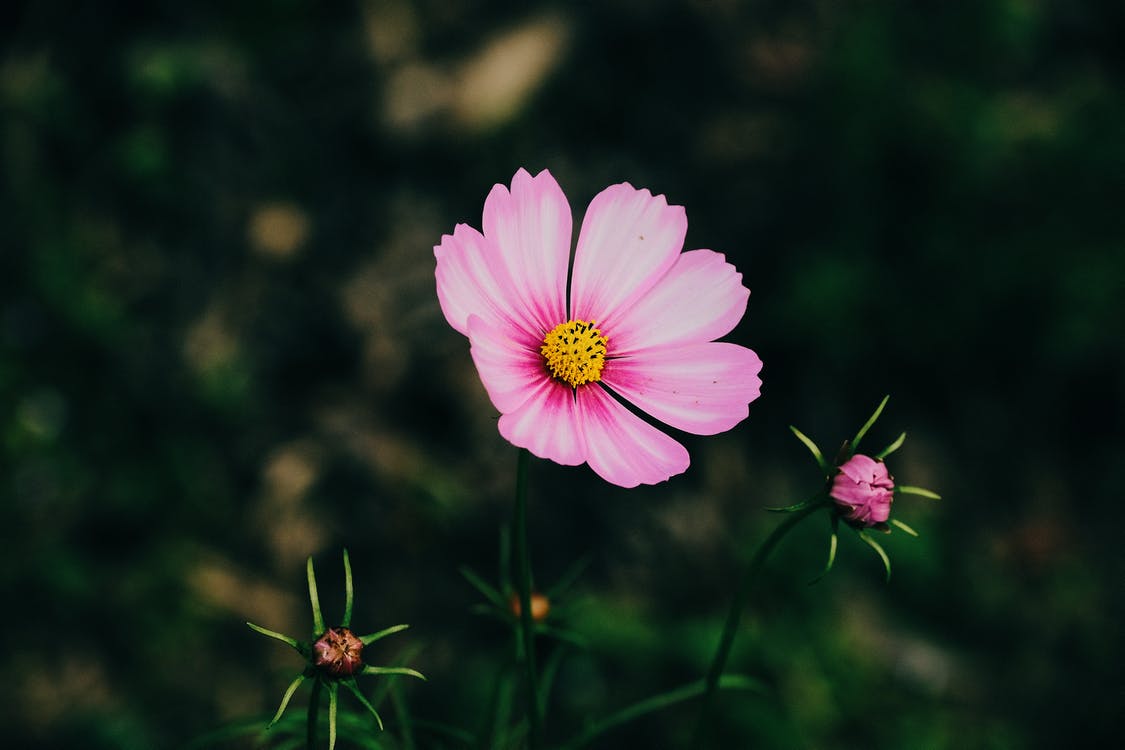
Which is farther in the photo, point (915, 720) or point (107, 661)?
point (915, 720)

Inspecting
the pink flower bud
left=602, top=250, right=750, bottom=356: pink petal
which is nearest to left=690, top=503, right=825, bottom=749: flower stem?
the pink flower bud

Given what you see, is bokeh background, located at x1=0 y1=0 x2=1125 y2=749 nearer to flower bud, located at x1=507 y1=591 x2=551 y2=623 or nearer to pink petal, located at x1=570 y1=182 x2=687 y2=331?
flower bud, located at x1=507 y1=591 x2=551 y2=623

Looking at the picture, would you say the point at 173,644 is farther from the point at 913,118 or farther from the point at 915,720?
the point at 913,118

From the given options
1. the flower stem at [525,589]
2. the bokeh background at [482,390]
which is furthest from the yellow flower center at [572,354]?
the bokeh background at [482,390]

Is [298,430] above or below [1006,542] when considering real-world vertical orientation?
above

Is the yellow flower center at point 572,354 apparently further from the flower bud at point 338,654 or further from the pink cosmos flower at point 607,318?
the flower bud at point 338,654

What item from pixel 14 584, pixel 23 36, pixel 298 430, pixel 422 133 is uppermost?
pixel 23 36

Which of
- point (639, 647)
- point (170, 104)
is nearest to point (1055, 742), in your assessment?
point (639, 647)
